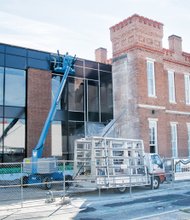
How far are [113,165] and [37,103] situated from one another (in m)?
8.71

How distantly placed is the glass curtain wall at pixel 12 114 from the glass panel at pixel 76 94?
12.3 ft

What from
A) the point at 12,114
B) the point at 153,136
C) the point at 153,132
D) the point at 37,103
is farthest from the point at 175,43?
the point at 12,114

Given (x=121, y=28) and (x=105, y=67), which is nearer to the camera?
(x=121, y=28)

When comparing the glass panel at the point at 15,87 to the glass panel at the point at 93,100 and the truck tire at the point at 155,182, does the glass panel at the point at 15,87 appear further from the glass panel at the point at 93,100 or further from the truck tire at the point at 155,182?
the truck tire at the point at 155,182

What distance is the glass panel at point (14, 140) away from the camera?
2057 centimetres

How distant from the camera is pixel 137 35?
2330 centimetres

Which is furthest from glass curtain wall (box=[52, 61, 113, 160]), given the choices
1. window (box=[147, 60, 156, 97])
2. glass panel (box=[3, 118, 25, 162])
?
window (box=[147, 60, 156, 97])

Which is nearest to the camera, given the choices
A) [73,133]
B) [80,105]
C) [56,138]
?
[56,138]

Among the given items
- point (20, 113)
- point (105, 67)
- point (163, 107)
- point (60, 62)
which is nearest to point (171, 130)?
point (163, 107)

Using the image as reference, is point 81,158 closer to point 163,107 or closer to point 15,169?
point 15,169

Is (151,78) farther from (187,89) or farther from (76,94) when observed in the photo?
(76,94)

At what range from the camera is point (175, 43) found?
87.9 feet

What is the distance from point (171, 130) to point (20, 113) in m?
11.8

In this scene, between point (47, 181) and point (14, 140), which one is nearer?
point (47, 181)
